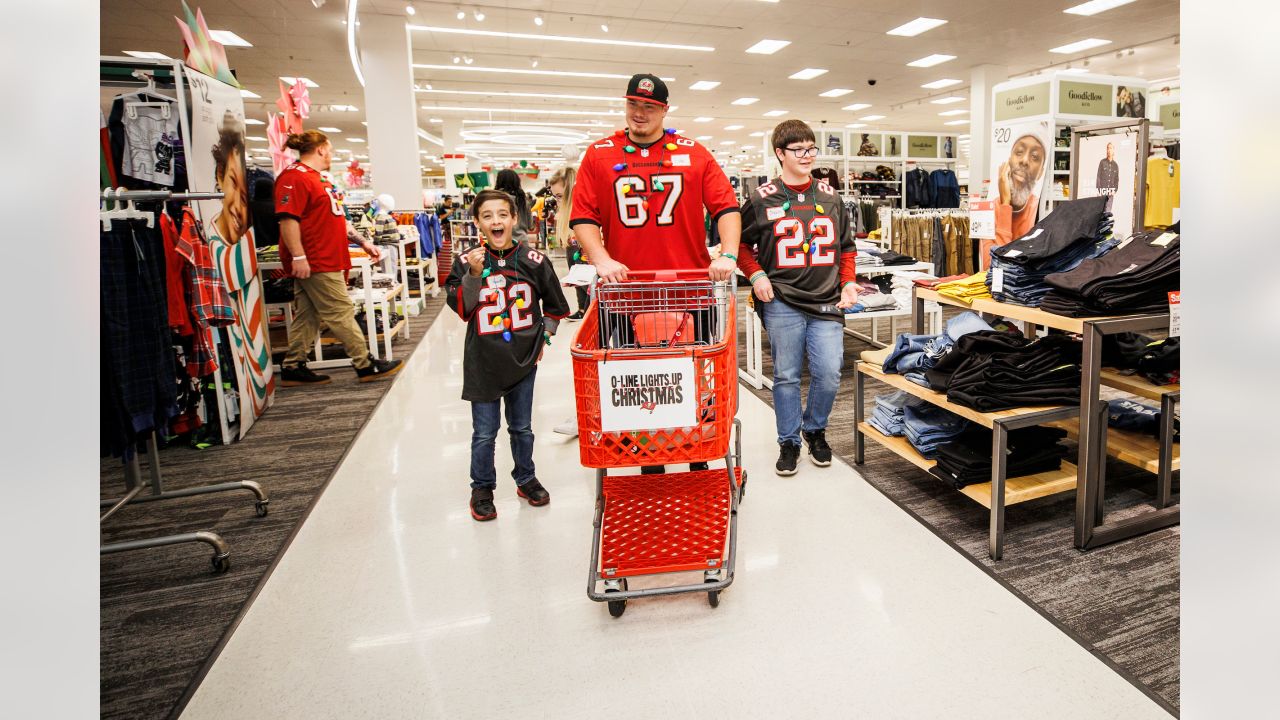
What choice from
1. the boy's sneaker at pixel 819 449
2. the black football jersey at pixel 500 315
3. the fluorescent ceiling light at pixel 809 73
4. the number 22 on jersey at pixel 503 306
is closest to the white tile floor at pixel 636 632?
the boy's sneaker at pixel 819 449

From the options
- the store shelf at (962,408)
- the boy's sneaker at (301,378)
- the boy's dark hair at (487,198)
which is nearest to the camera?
the store shelf at (962,408)

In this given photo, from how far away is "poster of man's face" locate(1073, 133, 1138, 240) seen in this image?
13.4 ft

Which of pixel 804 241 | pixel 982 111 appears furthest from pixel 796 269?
pixel 982 111

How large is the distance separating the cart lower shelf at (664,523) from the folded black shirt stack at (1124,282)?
4.50 feet

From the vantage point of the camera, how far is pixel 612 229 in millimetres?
2893

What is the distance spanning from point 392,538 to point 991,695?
87.9 inches

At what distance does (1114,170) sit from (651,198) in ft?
10.6

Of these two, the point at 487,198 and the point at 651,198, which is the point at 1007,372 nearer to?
the point at 651,198

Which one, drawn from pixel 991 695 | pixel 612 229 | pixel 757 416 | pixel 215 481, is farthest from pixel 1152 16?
pixel 215 481

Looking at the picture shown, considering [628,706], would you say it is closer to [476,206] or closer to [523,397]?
[523,397]

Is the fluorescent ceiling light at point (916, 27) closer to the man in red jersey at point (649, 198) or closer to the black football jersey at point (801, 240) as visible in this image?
the black football jersey at point (801, 240)

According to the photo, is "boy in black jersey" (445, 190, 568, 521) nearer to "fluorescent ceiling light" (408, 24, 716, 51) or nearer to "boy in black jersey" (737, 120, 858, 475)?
"boy in black jersey" (737, 120, 858, 475)

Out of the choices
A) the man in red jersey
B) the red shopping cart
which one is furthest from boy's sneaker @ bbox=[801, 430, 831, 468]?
the man in red jersey

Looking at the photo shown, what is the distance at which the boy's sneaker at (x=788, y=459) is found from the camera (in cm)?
343
